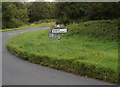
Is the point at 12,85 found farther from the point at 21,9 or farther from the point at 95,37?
the point at 21,9

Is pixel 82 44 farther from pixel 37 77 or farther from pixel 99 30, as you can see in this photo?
pixel 37 77

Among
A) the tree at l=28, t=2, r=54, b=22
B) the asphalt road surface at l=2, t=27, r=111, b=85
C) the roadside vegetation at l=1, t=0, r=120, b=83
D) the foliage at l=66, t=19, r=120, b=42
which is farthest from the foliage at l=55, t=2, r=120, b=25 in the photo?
the tree at l=28, t=2, r=54, b=22

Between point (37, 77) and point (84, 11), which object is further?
point (84, 11)

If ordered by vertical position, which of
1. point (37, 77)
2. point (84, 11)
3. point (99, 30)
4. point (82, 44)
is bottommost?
point (37, 77)

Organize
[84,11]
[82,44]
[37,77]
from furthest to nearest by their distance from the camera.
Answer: [84,11] → [82,44] → [37,77]

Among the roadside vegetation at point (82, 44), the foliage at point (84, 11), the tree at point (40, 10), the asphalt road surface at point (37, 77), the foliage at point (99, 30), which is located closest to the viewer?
the asphalt road surface at point (37, 77)

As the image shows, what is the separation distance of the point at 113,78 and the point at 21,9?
47.4 m

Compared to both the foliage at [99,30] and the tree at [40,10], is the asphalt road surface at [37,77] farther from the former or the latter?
the tree at [40,10]

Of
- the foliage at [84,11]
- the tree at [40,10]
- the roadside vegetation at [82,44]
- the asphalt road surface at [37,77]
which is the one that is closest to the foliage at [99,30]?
the roadside vegetation at [82,44]

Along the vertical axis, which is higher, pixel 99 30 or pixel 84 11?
pixel 84 11

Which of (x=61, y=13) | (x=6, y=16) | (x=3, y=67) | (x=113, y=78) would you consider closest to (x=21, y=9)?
(x=6, y=16)

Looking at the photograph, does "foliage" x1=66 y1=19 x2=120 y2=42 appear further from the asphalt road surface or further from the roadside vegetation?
the asphalt road surface

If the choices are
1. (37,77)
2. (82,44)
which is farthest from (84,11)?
(37,77)

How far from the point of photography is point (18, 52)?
9805mm
